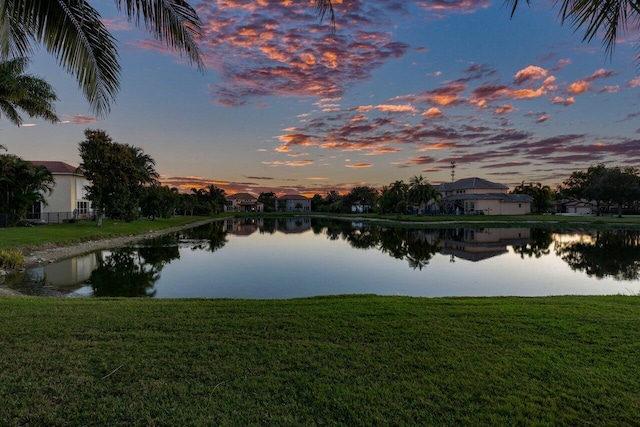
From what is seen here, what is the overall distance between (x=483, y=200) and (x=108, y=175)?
61.1 metres

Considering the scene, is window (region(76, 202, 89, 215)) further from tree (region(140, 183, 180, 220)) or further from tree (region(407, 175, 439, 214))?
tree (region(407, 175, 439, 214))

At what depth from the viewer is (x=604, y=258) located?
→ 718 inches

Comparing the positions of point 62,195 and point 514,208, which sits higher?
point 62,195

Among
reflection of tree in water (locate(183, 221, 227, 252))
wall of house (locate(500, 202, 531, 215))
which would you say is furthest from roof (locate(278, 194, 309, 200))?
reflection of tree in water (locate(183, 221, 227, 252))

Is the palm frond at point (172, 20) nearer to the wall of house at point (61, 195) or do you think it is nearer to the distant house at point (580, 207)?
the wall of house at point (61, 195)

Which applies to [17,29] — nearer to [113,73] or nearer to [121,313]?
[113,73]

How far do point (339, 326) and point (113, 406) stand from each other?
2.99 m

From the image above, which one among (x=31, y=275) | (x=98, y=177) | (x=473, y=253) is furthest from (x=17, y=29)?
(x=98, y=177)

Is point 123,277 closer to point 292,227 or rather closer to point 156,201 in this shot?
point 292,227

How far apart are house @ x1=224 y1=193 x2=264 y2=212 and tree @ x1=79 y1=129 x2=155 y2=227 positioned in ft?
298

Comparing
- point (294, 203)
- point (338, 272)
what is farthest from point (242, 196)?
point (338, 272)

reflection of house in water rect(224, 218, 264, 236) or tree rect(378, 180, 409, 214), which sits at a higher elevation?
tree rect(378, 180, 409, 214)

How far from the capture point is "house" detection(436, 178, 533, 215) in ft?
222

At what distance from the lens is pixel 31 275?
42.6 ft
